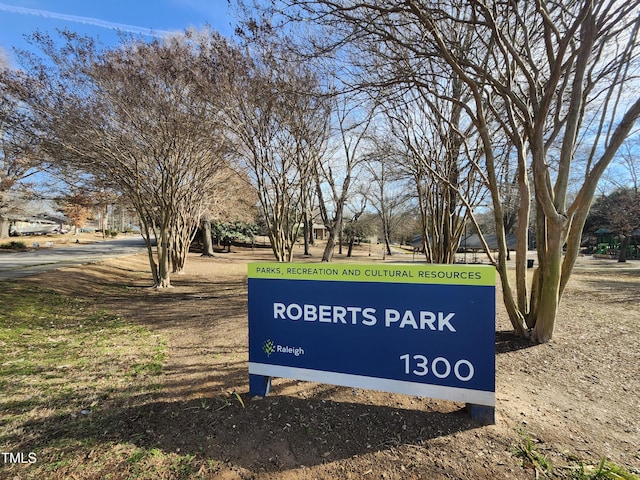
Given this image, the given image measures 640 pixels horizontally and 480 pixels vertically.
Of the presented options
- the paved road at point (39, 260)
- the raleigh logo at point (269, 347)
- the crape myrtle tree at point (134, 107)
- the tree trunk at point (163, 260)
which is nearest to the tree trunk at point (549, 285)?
the raleigh logo at point (269, 347)

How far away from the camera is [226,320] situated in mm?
6688

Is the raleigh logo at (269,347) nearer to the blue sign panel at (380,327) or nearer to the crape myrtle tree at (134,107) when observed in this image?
the blue sign panel at (380,327)

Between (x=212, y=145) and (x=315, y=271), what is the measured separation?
8.47m

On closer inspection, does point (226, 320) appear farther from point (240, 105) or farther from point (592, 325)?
point (592, 325)

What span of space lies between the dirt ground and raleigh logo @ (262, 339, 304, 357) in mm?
495

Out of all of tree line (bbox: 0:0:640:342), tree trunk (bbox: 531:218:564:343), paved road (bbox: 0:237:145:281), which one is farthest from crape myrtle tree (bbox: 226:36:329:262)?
paved road (bbox: 0:237:145:281)

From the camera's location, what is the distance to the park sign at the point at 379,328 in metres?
2.50

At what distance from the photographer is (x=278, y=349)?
3037 millimetres

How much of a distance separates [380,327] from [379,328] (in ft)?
0.04

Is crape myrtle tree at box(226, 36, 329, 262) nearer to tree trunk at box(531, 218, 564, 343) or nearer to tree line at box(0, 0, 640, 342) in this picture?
tree line at box(0, 0, 640, 342)

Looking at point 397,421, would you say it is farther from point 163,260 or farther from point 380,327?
point 163,260

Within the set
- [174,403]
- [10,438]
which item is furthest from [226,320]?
[10,438]

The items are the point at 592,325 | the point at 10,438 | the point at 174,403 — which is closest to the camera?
the point at 10,438

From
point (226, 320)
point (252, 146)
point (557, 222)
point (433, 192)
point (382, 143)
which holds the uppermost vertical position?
point (382, 143)
